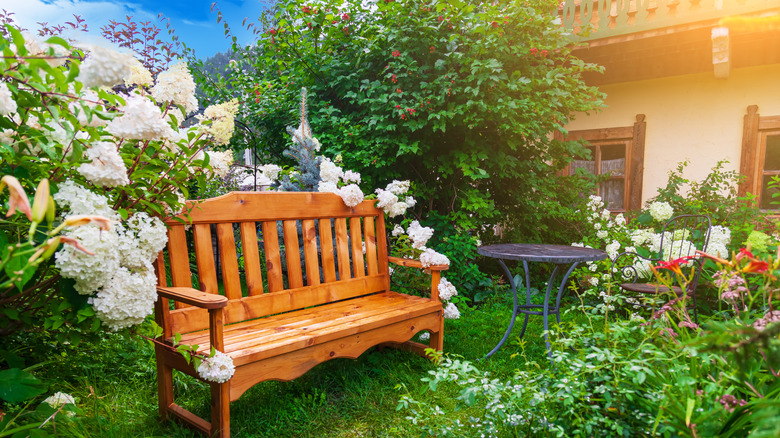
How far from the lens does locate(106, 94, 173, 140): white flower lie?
1574mm

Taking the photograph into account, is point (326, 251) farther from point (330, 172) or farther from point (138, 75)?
point (138, 75)

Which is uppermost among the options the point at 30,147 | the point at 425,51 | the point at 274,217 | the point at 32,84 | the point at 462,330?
the point at 425,51

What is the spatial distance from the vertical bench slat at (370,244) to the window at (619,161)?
14.3ft

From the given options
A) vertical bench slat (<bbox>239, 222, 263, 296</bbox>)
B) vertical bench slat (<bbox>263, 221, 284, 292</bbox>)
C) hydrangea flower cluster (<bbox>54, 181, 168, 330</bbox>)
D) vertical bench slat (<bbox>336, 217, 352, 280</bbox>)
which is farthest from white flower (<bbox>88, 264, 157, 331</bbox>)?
vertical bench slat (<bbox>336, 217, 352, 280</bbox>)

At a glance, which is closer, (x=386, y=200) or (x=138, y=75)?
(x=138, y=75)

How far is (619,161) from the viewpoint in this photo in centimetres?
680

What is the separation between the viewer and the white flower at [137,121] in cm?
157

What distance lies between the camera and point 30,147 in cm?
149

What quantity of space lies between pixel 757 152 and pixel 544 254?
16.0 ft

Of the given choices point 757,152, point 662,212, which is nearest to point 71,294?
point 662,212

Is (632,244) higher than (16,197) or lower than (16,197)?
lower

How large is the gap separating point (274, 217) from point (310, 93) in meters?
2.29

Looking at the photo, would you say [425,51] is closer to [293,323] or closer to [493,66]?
[493,66]

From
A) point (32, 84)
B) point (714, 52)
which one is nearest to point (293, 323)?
point (32, 84)
